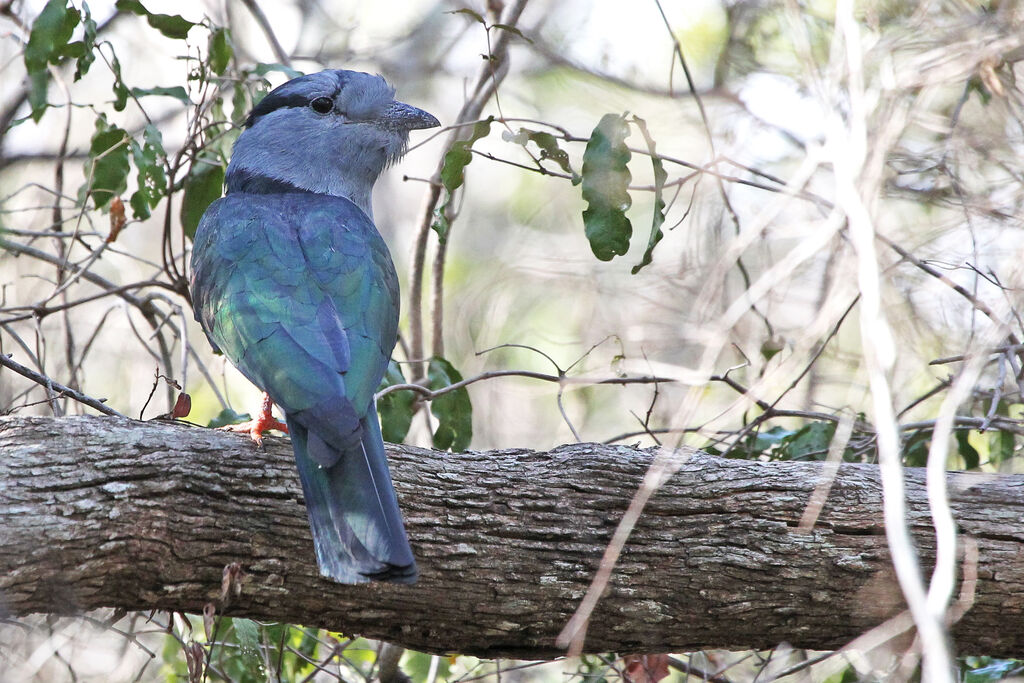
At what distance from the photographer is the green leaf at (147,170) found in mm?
4031

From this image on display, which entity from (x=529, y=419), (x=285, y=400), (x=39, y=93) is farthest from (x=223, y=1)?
(x=285, y=400)

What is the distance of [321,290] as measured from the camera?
3.43 m

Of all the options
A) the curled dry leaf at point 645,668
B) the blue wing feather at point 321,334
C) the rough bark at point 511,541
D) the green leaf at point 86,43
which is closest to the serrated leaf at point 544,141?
the blue wing feather at point 321,334

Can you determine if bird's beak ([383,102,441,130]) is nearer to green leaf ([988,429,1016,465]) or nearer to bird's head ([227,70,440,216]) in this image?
bird's head ([227,70,440,216])

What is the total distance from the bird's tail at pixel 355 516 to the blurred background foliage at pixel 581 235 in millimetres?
597

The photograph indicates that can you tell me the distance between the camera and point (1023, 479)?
322 cm

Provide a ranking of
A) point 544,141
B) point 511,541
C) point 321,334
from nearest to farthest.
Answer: point 511,541
point 321,334
point 544,141

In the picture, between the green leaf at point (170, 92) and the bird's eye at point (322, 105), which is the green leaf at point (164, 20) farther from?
the bird's eye at point (322, 105)

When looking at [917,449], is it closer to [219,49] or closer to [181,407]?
[181,407]

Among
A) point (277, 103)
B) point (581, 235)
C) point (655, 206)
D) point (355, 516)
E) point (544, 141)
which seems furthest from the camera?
point (581, 235)

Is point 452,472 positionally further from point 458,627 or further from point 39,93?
point 39,93

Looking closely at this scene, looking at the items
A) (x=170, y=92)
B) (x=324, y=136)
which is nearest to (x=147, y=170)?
(x=170, y=92)

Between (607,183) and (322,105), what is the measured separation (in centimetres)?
172

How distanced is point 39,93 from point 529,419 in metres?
5.12
